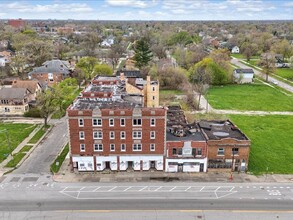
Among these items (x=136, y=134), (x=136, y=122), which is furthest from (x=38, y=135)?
(x=136, y=122)

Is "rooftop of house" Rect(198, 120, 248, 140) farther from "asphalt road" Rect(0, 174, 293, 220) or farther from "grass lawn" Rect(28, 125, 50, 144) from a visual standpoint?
"grass lawn" Rect(28, 125, 50, 144)

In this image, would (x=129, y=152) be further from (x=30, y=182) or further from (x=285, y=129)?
(x=285, y=129)

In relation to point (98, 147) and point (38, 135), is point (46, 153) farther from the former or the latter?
point (98, 147)

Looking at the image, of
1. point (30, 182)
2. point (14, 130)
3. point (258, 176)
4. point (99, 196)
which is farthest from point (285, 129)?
point (14, 130)

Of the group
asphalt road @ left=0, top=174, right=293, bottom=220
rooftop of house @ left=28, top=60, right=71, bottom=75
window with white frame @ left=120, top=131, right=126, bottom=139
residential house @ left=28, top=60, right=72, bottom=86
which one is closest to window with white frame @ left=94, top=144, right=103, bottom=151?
window with white frame @ left=120, top=131, right=126, bottom=139

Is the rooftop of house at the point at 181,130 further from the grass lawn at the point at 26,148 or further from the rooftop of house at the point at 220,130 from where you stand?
the grass lawn at the point at 26,148
